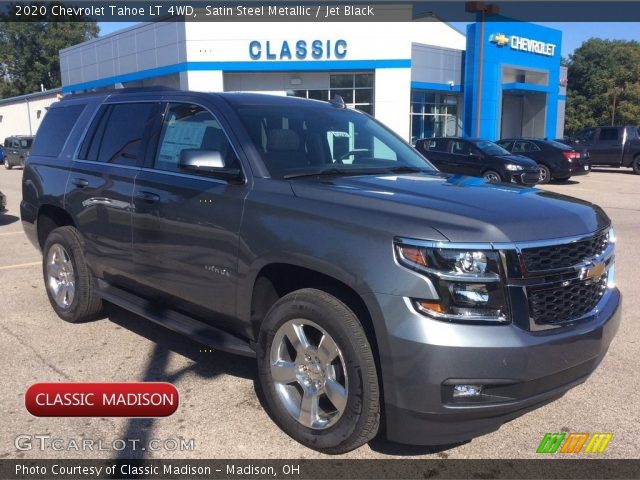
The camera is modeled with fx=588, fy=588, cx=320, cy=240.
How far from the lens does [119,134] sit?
4.73 meters

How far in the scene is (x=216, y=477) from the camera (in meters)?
3.01

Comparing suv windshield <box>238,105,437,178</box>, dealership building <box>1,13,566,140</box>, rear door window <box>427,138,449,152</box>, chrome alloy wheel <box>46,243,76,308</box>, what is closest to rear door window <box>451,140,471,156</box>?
rear door window <box>427,138,449,152</box>

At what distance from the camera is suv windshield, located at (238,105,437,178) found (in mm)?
3760

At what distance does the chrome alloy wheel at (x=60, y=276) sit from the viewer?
203 inches

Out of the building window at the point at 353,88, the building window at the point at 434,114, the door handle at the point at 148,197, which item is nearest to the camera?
the door handle at the point at 148,197

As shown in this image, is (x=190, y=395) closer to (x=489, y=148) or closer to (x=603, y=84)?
(x=489, y=148)

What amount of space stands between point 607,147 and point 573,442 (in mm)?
23126

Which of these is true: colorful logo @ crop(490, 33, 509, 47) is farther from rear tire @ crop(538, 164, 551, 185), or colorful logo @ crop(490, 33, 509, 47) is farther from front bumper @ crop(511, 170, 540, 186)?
front bumper @ crop(511, 170, 540, 186)

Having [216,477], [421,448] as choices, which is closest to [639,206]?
[421,448]

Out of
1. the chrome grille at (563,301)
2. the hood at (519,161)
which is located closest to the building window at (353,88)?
the hood at (519,161)

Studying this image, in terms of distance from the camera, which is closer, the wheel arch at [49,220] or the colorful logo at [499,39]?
the wheel arch at [49,220]

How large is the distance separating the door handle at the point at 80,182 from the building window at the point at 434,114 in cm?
2512

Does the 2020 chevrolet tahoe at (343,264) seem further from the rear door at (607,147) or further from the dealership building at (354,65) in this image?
the rear door at (607,147)

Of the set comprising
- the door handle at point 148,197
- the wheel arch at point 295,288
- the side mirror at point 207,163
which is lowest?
the wheel arch at point 295,288
